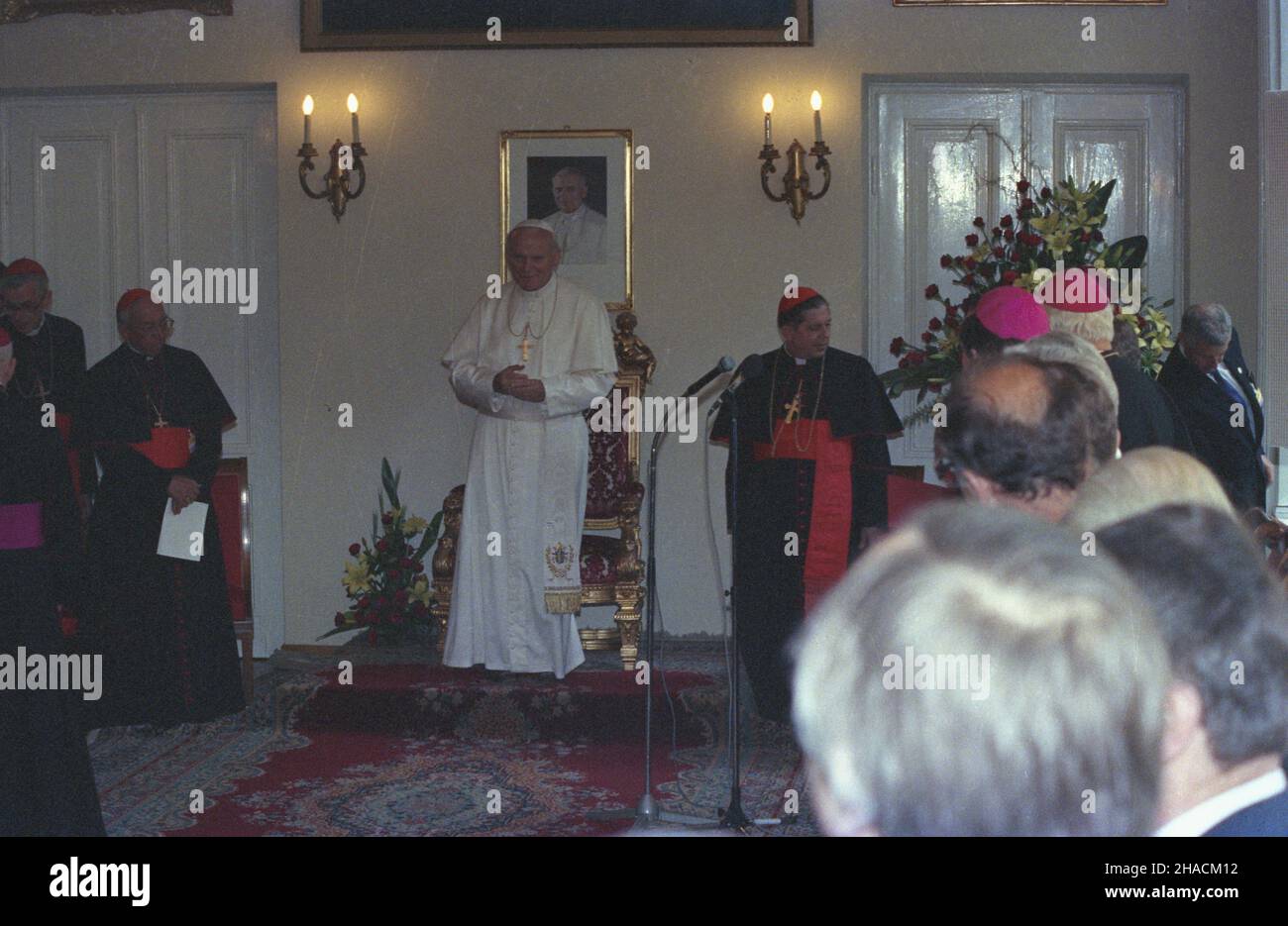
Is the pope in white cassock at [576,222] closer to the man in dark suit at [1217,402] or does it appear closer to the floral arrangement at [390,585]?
the floral arrangement at [390,585]

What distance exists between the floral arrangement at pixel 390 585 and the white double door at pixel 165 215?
2.93 feet

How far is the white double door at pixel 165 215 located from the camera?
828 cm

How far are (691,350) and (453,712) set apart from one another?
244 centimetres

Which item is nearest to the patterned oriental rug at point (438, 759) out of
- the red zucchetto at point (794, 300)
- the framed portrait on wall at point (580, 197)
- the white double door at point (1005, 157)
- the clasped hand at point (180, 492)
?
the clasped hand at point (180, 492)

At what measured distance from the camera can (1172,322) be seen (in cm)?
803

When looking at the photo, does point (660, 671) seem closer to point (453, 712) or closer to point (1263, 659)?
point (453, 712)

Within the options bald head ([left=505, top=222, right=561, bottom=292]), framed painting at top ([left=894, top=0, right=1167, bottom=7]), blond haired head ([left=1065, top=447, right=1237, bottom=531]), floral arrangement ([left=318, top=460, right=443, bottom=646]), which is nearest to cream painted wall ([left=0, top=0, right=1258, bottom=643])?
framed painting at top ([left=894, top=0, right=1167, bottom=7])

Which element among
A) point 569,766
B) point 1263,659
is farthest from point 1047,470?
point 569,766

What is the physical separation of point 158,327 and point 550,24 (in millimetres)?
2637

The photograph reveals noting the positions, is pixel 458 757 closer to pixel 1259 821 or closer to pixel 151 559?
pixel 151 559

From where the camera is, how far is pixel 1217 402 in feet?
21.5

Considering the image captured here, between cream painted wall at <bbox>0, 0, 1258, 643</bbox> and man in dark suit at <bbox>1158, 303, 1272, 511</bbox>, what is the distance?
1306 millimetres

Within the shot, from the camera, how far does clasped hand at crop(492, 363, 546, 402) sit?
661 centimetres

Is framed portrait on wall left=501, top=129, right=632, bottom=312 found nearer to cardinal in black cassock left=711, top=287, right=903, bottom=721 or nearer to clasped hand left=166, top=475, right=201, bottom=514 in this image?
cardinal in black cassock left=711, top=287, right=903, bottom=721
